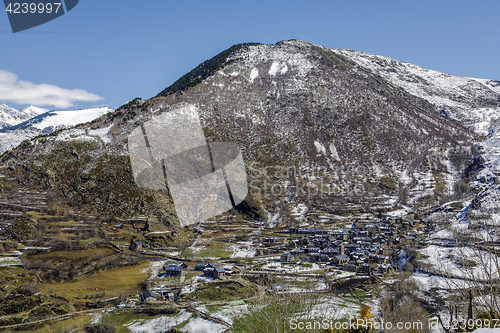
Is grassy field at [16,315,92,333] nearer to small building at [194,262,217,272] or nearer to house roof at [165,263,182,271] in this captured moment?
house roof at [165,263,182,271]

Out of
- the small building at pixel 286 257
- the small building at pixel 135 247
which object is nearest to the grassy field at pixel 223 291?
the small building at pixel 286 257

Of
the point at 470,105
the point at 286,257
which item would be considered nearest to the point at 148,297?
the point at 286,257

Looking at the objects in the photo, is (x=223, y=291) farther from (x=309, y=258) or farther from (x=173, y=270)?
(x=309, y=258)

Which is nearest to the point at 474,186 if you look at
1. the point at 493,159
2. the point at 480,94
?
the point at 493,159

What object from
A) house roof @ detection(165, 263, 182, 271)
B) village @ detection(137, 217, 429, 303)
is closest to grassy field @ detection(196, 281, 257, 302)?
village @ detection(137, 217, 429, 303)

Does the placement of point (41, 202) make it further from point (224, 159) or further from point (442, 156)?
point (442, 156)
